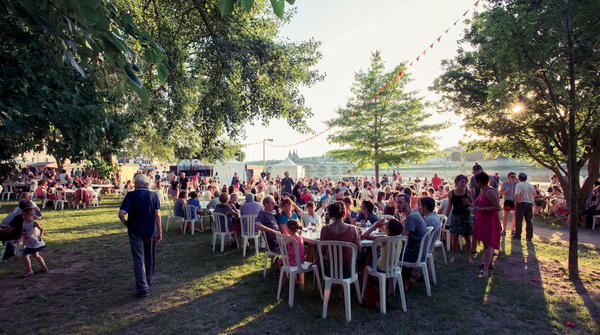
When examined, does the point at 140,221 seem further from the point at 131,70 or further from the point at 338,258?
the point at 131,70

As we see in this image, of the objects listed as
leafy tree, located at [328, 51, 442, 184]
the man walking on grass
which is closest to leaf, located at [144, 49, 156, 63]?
the man walking on grass

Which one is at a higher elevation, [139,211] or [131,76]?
[131,76]

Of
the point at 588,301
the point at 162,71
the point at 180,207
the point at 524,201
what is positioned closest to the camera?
the point at 162,71

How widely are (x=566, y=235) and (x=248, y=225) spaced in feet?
29.1

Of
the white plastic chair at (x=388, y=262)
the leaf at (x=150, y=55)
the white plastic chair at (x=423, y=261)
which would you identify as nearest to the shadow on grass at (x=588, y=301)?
the white plastic chair at (x=423, y=261)

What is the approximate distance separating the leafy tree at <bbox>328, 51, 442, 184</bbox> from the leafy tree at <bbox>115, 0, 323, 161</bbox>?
10.7 metres

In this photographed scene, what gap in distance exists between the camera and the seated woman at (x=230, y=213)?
23.3 ft

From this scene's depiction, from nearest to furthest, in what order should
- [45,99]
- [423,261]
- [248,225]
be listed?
[45,99] < [423,261] < [248,225]

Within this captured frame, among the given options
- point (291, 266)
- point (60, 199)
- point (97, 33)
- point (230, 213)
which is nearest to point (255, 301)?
point (291, 266)

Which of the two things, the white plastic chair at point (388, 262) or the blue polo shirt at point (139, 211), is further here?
the blue polo shirt at point (139, 211)

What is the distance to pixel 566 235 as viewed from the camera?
8367mm

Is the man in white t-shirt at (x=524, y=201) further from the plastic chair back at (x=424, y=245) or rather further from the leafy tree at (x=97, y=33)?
the leafy tree at (x=97, y=33)

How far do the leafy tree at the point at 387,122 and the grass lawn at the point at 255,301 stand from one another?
Result: 13466 mm

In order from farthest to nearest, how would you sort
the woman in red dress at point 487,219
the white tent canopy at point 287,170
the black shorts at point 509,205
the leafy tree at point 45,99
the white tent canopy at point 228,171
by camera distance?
the white tent canopy at point 287,170 < the white tent canopy at point 228,171 < the black shorts at point 509,205 < the woman in red dress at point 487,219 < the leafy tree at point 45,99
